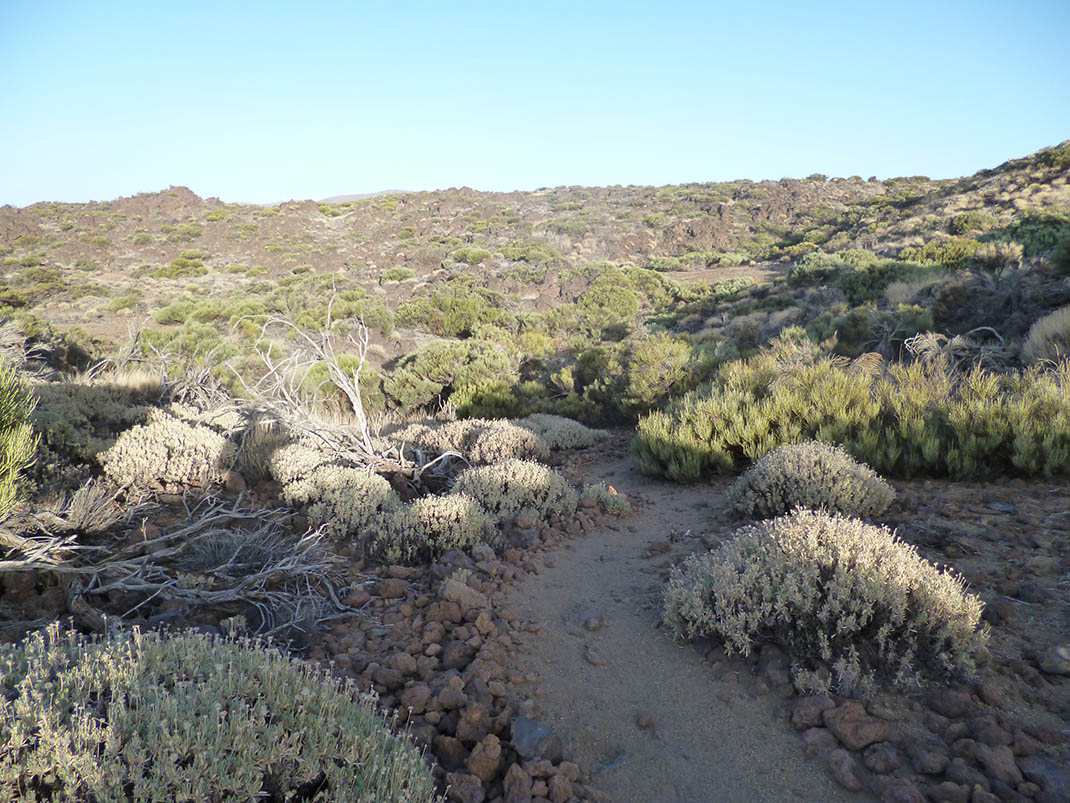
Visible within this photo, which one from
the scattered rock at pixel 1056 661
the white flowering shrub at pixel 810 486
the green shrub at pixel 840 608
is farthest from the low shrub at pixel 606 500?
the scattered rock at pixel 1056 661

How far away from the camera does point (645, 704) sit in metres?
2.89

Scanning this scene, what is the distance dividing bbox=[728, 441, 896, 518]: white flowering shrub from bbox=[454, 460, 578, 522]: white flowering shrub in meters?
1.62

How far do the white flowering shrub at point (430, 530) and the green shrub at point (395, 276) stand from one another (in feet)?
74.8

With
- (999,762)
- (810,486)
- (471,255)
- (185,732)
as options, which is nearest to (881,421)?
(810,486)

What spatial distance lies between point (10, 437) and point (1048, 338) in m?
Answer: 10.2

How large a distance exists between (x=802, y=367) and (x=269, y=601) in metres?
6.68

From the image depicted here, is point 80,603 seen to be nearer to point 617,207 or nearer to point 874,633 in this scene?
point 874,633

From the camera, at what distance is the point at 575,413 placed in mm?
10961

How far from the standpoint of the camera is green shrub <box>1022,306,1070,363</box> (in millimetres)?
7059

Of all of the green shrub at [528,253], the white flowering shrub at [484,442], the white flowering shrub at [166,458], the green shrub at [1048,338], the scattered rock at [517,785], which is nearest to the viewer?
the scattered rock at [517,785]

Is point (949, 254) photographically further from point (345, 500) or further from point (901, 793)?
point (901, 793)

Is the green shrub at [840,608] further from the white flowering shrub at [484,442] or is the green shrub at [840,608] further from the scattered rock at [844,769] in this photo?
the white flowering shrub at [484,442]

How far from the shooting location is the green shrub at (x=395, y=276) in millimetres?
26406

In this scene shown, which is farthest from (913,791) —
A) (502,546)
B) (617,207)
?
(617,207)
